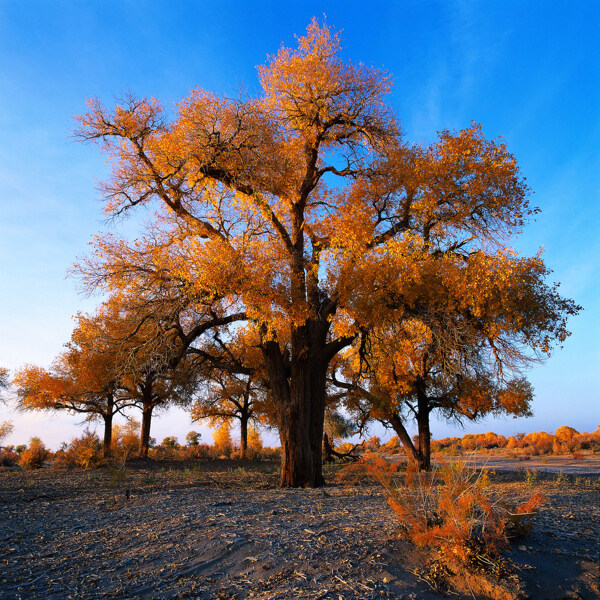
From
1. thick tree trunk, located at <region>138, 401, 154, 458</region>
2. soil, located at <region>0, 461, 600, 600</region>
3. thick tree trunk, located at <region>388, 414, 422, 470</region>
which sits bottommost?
soil, located at <region>0, 461, 600, 600</region>

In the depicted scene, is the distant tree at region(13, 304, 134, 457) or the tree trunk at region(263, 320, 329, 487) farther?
the distant tree at region(13, 304, 134, 457)

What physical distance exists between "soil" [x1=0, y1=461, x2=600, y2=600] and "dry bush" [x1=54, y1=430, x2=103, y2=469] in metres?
10.7

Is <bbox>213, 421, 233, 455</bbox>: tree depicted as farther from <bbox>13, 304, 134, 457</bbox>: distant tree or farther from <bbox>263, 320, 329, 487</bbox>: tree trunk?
<bbox>263, 320, 329, 487</bbox>: tree trunk

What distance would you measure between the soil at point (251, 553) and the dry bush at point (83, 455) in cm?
1071

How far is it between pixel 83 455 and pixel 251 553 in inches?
615

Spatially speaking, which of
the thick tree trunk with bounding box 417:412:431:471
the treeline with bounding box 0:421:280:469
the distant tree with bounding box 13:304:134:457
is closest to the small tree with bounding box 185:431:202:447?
the treeline with bounding box 0:421:280:469

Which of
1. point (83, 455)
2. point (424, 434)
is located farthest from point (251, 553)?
point (83, 455)

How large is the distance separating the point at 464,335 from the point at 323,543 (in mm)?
7166

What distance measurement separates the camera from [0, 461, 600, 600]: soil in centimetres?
375

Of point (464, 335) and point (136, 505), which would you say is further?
point (464, 335)

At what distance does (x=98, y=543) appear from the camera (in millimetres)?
5328

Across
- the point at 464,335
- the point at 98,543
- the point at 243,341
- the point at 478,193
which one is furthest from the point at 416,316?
the point at 243,341

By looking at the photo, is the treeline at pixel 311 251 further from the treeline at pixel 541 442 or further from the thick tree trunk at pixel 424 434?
the treeline at pixel 541 442

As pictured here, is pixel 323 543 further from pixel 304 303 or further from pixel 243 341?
pixel 243 341
